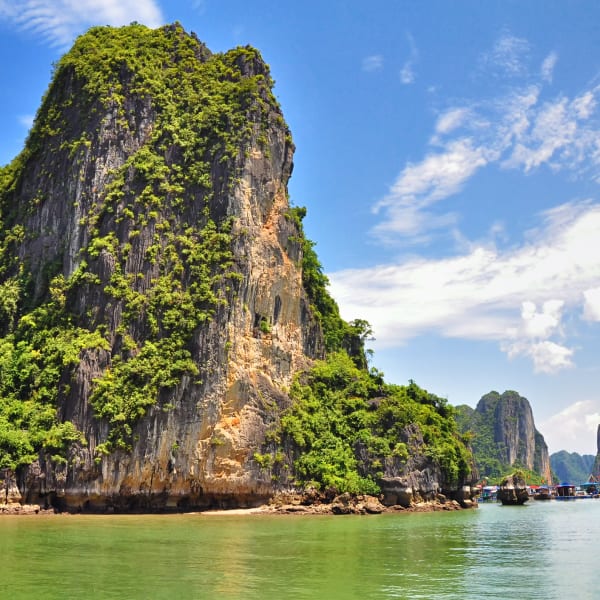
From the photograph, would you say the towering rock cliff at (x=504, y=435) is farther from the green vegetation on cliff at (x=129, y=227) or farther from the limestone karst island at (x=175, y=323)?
the green vegetation on cliff at (x=129, y=227)

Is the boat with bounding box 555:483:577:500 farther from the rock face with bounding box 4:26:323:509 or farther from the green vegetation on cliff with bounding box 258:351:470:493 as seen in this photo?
the rock face with bounding box 4:26:323:509

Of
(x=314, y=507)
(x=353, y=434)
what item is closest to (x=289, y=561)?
(x=314, y=507)

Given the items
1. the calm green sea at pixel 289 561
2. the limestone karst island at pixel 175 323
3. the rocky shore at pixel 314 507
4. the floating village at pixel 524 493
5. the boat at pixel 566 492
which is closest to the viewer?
the calm green sea at pixel 289 561

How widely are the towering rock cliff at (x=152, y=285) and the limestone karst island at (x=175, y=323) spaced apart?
112 mm

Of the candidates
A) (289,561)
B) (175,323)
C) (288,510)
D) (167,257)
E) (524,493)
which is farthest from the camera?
(524,493)

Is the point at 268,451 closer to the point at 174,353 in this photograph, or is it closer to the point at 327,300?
the point at 174,353

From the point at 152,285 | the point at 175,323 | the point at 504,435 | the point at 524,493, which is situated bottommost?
the point at 524,493

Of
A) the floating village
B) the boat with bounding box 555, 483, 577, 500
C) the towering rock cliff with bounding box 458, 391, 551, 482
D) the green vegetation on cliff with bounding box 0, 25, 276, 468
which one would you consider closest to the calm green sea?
the green vegetation on cliff with bounding box 0, 25, 276, 468

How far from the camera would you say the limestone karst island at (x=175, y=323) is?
35844 millimetres

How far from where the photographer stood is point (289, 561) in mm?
17375

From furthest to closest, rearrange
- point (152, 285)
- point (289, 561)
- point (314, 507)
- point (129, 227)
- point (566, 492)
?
1. point (566, 492)
2. point (129, 227)
3. point (152, 285)
4. point (314, 507)
5. point (289, 561)

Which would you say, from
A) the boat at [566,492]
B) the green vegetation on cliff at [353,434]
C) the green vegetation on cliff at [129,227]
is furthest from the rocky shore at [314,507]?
the boat at [566,492]

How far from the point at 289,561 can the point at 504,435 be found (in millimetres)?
115889

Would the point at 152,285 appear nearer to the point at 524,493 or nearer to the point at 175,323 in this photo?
the point at 175,323
